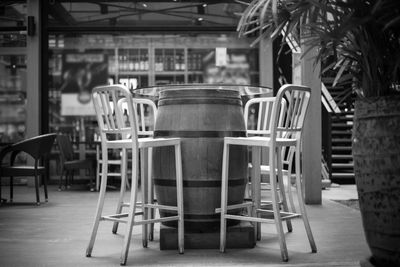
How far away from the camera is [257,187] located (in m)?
3.53

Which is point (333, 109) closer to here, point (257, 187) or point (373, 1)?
point (257, 187)

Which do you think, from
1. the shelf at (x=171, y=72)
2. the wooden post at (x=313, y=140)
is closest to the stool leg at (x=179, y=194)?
the wooden post at (x=313, y=140)

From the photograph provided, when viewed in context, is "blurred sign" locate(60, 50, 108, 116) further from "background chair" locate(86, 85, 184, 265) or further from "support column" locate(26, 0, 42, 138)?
"background chair" locate(86, 85, 184, 265)

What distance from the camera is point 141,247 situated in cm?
347

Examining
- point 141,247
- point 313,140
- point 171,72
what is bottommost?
point 141,247

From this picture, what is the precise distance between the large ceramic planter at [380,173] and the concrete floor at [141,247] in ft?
1.56

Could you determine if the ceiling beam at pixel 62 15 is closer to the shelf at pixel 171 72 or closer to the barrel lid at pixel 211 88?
the shelf at pixel 171 72

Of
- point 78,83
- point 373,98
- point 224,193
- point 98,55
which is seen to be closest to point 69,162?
point 78,83

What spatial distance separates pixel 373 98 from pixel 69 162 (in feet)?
19.8

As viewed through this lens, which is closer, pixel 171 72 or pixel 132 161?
pixel 132 161

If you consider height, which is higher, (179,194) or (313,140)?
(313,140)

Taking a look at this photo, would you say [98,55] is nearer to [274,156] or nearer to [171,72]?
[171,72]

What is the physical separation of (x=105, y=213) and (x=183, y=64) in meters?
4.58

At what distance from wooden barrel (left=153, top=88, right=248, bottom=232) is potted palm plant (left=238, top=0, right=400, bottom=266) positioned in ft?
2.88
